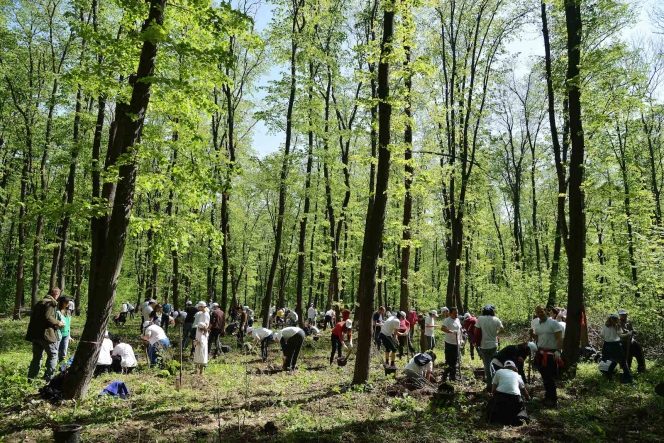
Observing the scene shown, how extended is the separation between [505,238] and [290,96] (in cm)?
3435

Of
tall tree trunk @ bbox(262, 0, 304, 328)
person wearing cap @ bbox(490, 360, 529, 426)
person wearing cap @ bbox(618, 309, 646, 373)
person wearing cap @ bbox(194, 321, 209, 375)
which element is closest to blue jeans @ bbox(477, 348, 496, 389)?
person wearing cap @ bbox(490, 360, 529, 426)

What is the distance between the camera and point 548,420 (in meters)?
6.96

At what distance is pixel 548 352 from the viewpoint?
821 centimetres

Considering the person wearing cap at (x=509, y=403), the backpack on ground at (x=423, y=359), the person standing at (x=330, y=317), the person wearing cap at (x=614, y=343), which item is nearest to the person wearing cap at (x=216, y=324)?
the backpack on ground at (x=423, y=359)

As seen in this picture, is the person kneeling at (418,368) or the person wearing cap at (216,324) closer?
the person kneeling at (418,368)

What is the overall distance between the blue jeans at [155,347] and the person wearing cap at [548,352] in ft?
29.7

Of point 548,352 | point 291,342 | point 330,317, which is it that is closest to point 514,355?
point 548,352

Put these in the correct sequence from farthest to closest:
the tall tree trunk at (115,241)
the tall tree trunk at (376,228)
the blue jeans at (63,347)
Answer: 1. the blue jeans at (63,347)
2. the tall tree trunk at (376,228)
3. the tall tree trunk at (115,241)

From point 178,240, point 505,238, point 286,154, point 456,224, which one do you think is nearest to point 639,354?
point 456,224

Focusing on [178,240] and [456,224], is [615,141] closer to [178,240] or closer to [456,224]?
[456,224]

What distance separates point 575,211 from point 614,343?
3.29 meters

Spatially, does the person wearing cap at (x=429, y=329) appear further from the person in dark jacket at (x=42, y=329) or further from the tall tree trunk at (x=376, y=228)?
the person in dark jacket at (x=42, y=329)

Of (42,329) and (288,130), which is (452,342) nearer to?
(42,329)

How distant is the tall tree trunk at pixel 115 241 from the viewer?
Answer: 272 inches
